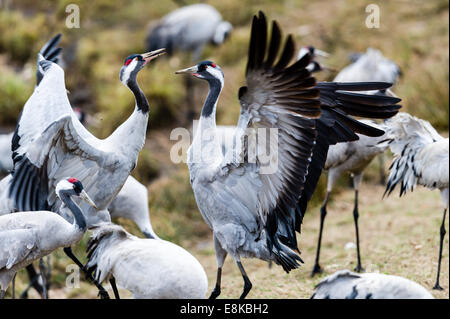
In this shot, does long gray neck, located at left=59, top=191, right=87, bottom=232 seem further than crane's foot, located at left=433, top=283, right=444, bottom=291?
No

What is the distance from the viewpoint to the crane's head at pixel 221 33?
41.0ft

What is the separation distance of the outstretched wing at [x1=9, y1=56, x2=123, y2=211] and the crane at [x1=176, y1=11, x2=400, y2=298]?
2.75 ft

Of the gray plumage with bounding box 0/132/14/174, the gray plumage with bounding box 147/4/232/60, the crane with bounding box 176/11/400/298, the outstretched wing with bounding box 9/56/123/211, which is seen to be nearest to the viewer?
the crane with bounding box 176/11/400/298

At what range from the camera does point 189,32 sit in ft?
40.8

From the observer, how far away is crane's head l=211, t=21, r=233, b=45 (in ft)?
41.0

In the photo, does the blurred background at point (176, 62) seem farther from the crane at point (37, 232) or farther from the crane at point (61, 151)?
the crane at point (37, 232)

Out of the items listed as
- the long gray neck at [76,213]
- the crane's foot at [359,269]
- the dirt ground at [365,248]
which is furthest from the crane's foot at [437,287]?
the long gray neck at [76,213]

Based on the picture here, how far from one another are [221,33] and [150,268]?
8.24 metres

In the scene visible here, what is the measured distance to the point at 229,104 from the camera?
11.1 m

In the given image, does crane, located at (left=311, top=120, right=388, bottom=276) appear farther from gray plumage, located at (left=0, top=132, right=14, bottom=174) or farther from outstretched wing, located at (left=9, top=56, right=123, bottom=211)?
gray plumage, located at (left=0, top=132, right=14, bottom=174)

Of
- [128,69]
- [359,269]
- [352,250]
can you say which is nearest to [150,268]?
[128,69]

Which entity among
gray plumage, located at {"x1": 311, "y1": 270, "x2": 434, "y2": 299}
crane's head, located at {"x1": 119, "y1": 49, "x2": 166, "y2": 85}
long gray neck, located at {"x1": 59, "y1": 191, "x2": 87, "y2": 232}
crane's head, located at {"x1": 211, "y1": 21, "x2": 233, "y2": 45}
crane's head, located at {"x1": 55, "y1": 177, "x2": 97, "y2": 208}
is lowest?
gray plumage, located at {"x1": 311, "y1": 270, "x2": 434, "y2": 299}

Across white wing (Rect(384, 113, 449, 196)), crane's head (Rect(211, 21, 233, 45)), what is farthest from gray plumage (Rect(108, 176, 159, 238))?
crane's head (Rect(211, 21, 233, 45))

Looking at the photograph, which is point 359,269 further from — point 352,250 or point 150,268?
point 150,268
